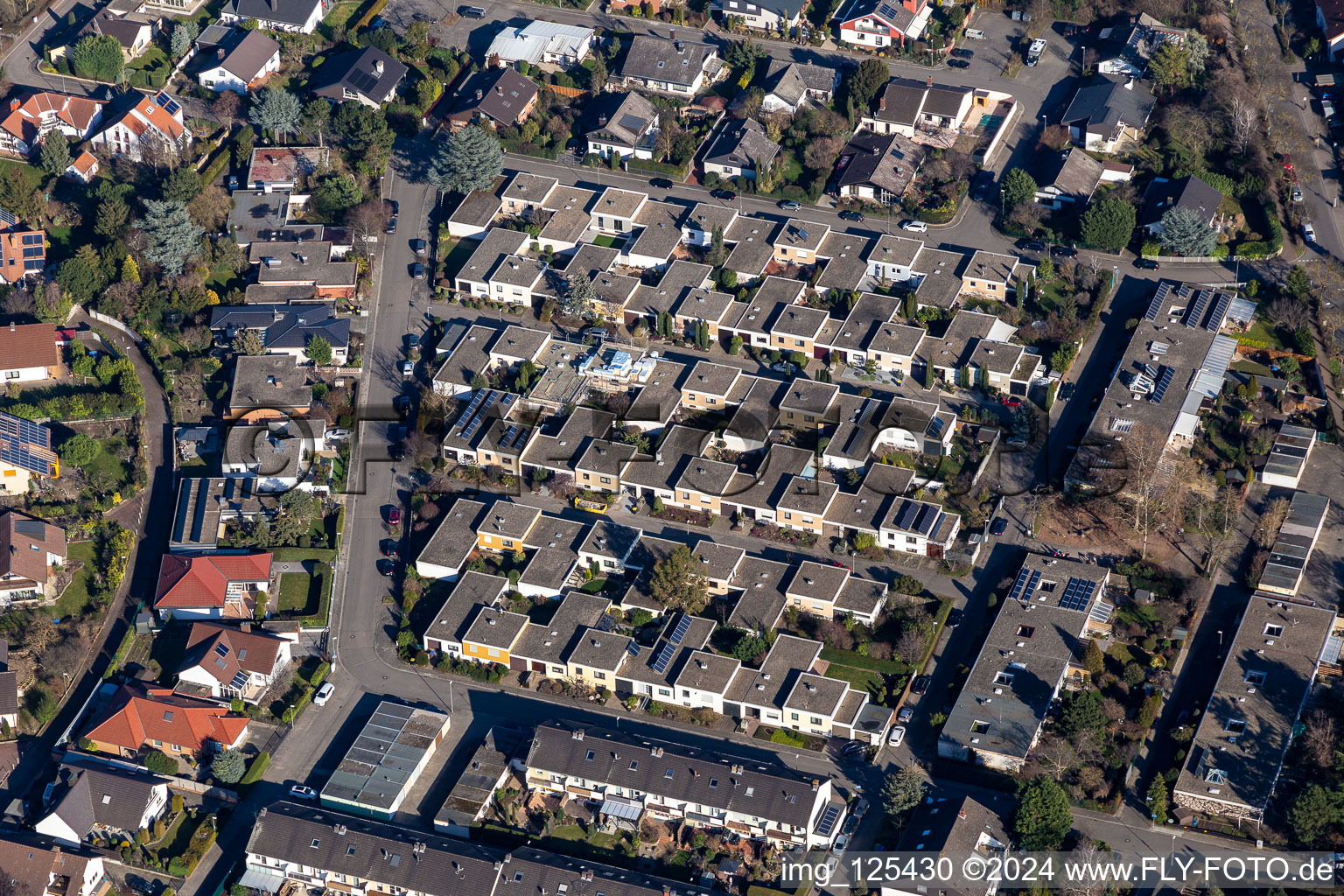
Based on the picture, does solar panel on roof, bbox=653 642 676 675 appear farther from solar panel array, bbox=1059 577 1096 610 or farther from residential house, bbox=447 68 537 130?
residential house, bbox=447 68 537 130

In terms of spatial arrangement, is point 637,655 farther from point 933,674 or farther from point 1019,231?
point 1019,231

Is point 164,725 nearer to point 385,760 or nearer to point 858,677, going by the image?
point 385,760

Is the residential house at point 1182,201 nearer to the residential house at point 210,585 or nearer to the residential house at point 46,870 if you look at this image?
the residential house at point 210,585

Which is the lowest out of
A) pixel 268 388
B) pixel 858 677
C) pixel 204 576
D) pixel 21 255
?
pixel 858 677

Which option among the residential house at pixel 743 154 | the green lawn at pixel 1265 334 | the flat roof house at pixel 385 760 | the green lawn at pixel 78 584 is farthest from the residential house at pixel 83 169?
the green lawn at pixel 1265 334

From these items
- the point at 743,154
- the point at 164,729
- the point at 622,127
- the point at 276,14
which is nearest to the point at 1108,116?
the point at 743,154

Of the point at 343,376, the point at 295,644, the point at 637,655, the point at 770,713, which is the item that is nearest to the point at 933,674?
the point at 770,713

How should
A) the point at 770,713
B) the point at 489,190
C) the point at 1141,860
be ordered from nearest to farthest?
1. the point at 1141,860
2. the point at 770,713
3. the point at 489,190

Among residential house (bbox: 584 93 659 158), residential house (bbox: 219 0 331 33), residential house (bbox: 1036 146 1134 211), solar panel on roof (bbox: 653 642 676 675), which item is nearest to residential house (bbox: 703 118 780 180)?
residential house (bbox: 584 93 659 158)
